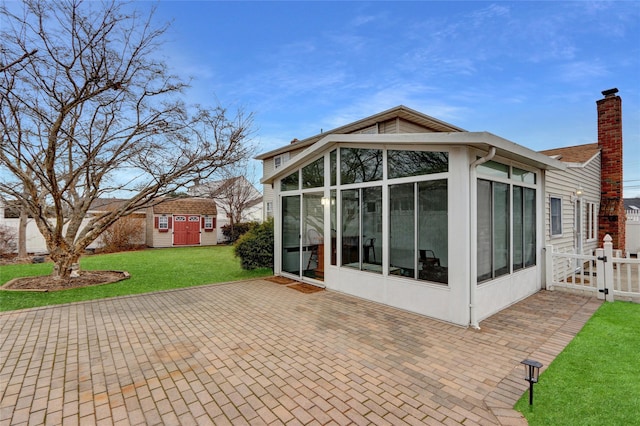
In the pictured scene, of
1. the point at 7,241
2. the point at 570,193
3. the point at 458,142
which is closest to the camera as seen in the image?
the point at 458,142

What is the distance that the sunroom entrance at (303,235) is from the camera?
25.3 ft

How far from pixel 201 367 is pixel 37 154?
7.66 meters

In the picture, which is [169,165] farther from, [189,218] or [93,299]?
[189,218]

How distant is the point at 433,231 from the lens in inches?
202

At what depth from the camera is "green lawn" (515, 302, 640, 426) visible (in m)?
2.58

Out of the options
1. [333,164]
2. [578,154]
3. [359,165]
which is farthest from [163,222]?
[578,154]

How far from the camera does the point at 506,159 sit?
5.70m

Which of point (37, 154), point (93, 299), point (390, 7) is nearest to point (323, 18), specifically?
point (390, 7)

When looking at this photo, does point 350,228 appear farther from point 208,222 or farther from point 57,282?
point 208,222

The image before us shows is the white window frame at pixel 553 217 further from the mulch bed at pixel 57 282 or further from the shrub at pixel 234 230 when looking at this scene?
the shrub at pixel 234 230

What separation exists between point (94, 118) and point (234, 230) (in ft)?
45.3

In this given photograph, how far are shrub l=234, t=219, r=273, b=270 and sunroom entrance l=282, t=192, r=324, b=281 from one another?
0.86m

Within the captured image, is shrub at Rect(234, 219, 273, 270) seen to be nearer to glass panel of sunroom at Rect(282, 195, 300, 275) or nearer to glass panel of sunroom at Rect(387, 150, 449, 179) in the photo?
glass panel of sunroom at Rect(282, 195, 300, 275)

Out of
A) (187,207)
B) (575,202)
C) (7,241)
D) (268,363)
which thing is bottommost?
(268,363)
